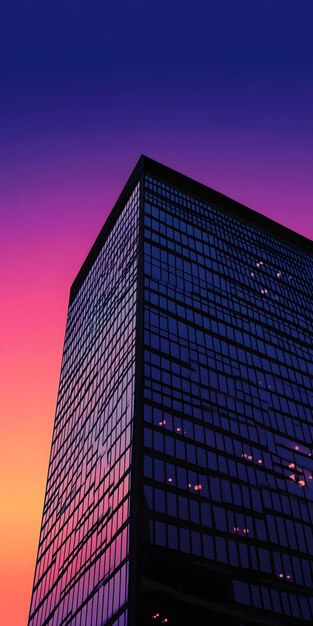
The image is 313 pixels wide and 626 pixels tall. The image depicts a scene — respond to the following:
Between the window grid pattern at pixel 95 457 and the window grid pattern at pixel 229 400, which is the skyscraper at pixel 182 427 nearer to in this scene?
the window grid pattern at pixel 229 400

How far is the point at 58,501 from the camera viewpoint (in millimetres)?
83562

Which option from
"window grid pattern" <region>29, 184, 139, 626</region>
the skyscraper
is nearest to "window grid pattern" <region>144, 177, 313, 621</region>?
the skyscraper

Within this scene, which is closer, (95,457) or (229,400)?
(229,400)

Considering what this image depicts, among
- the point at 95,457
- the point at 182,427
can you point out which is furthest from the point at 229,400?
the point at 95,457

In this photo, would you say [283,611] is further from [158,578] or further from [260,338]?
[260,338]

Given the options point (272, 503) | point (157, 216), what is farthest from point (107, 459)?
point (157, 216)

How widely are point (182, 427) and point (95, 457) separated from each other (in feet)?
44.9

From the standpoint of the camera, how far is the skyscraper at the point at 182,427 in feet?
176

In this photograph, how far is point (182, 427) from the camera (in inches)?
2517

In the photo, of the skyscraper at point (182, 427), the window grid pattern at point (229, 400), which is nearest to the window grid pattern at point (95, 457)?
the skyscraper at point (182, 427)

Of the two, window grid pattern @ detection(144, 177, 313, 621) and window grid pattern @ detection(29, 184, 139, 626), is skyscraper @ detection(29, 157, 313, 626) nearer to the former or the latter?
window grid pattern @ detection(144, 177, 313, 621)

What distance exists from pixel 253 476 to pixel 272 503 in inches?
121

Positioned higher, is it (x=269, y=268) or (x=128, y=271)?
(x=269, y=268)

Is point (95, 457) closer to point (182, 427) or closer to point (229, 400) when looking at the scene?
point (182, 427)
